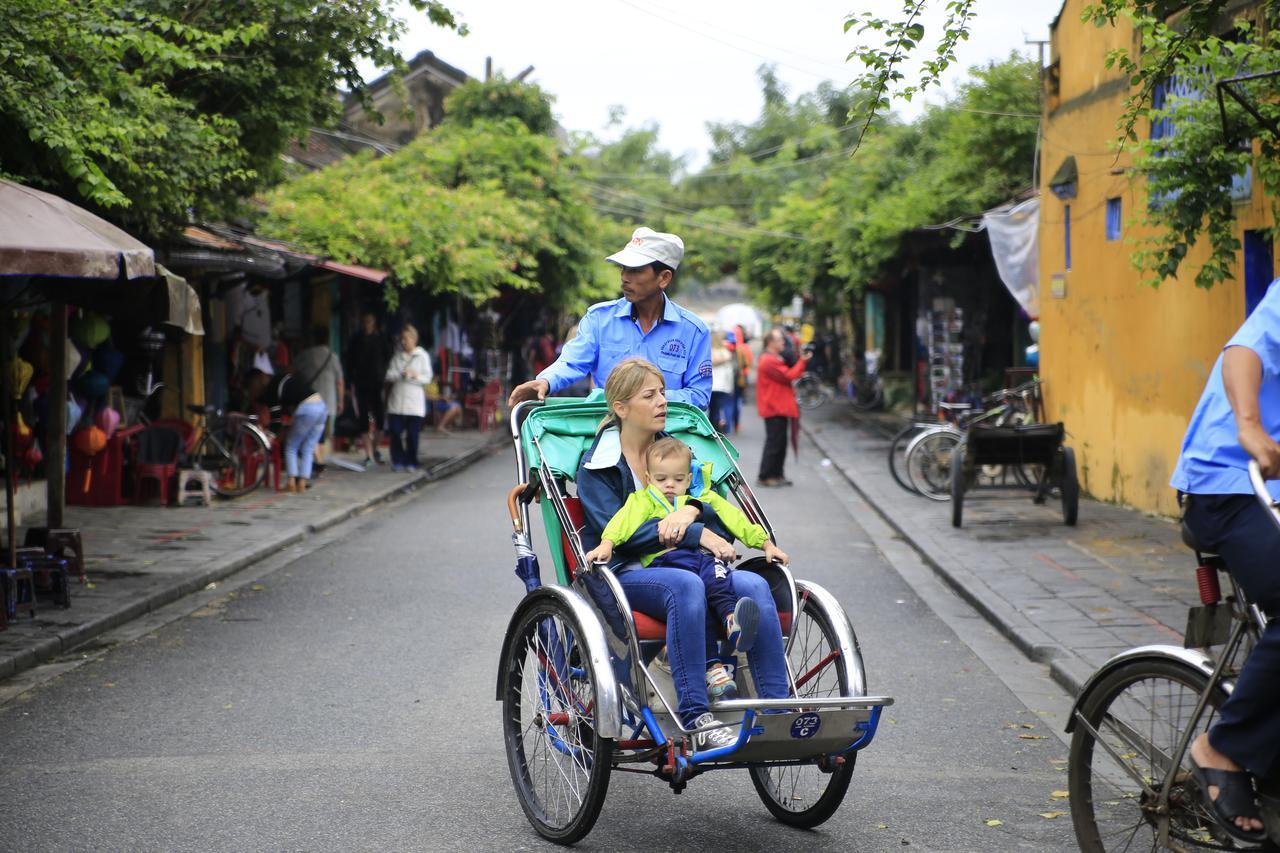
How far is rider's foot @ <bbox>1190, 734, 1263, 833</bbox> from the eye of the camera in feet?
11.6

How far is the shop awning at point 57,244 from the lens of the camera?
7.11 m

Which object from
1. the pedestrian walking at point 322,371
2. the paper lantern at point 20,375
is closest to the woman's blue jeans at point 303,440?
the pedestrian walking at point 322,371

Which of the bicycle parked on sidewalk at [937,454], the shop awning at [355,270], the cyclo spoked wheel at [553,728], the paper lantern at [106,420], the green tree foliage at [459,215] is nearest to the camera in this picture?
the cyclo spoked wheel at [553,728]

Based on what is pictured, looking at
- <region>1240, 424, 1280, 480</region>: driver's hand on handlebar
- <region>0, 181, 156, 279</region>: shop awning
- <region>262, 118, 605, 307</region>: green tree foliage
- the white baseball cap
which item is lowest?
<region>1240, 424, 1280, 480</region>: driver's hand on handlebar

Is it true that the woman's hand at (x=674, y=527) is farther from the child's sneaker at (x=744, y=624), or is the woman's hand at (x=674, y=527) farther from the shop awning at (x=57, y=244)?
the shop awning at (x=57, y=244)

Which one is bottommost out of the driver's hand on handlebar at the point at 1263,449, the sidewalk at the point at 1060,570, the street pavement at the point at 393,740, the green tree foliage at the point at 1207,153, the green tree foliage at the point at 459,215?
the street pavement at the point at 393,740

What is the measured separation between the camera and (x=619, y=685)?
14.3ft

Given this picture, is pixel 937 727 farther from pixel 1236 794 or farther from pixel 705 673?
pixel 1236 794

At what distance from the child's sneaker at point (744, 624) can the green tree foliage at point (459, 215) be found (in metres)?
14.0

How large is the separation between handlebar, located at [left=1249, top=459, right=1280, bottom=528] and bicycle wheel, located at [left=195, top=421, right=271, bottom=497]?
12.6 m

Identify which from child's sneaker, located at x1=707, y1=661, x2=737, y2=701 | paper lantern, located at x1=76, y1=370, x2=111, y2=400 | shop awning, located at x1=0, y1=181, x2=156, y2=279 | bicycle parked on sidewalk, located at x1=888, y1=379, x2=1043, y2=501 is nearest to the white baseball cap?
child's sneaker, located at x1=707, y1=661, x2=737, y2=701

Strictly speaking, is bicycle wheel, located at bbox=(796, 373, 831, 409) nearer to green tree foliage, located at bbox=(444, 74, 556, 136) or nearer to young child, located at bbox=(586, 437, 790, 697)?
green tree foliage, located at bbox=(444, 74, 556, 136)

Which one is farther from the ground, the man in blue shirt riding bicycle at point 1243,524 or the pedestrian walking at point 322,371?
the pedestrian walking at point 322,371

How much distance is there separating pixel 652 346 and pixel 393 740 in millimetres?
1944
